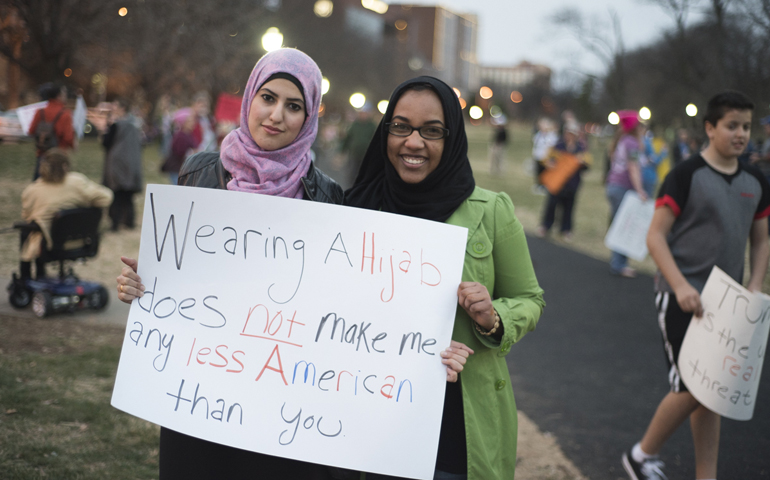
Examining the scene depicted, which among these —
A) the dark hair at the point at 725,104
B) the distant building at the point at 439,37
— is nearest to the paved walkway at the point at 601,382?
the dark hair at the point at 725,104

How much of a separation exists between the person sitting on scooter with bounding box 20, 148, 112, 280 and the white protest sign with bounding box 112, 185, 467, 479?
4.23 m

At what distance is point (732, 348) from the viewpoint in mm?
2879

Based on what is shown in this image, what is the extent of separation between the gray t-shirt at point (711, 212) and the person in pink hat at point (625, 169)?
18.9 ft

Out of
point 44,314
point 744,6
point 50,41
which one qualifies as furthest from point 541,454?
point 744,6

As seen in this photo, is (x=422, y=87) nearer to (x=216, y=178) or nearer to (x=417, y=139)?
(x=417, y=139)

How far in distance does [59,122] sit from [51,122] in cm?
10

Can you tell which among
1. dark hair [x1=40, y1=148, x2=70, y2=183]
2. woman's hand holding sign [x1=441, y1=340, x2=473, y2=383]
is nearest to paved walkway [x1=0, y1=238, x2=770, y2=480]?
dark hair [x1=40, y1=148, x2=70, y2=183]

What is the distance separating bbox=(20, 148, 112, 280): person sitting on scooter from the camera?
18.3 ft

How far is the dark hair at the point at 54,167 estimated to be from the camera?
5.66m

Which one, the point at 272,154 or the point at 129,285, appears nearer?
the point at 129,285

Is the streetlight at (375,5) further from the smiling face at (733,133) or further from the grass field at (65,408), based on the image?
the smiling face at (733,133)

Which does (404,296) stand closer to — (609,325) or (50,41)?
(609,325)

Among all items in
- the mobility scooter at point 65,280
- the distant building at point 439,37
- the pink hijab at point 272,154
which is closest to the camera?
the pink hijab at point 272,154

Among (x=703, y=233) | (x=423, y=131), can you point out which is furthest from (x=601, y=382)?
(x=423, y=131)
